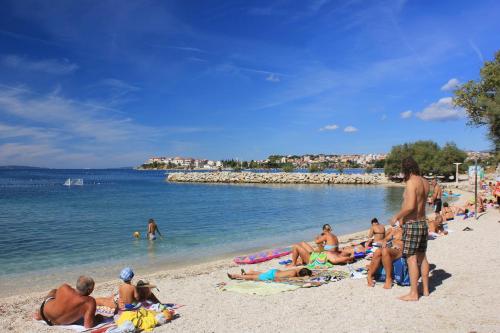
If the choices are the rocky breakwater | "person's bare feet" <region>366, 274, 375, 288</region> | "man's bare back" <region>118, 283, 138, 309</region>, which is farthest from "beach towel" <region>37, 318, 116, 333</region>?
the rocky breakwater

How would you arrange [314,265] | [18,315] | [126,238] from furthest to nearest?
1. [126,238]
2. [314,265]
3. [18,315]

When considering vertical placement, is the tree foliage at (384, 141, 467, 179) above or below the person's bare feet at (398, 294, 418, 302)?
above

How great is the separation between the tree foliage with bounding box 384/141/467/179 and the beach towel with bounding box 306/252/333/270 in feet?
152

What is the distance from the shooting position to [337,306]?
6.05m

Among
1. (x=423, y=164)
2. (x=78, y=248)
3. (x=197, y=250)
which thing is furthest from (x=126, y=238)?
(x=423, y=164)

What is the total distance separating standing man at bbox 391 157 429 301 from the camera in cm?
564

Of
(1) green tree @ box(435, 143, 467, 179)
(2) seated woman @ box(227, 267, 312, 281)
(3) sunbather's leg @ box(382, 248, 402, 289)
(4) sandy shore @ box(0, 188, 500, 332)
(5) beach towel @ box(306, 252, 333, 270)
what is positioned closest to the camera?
(4) sandy shore @ box(0, 188, 500, 332)

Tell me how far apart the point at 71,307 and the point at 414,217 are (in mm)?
5244

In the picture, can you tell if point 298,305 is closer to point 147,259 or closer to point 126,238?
point 147,259

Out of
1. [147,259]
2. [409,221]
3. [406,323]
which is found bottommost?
[147,259]

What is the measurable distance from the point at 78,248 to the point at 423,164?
2010 inches

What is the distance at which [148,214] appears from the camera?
24.6 meters

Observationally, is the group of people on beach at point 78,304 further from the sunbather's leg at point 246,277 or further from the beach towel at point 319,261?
the beach towel at point 319,261

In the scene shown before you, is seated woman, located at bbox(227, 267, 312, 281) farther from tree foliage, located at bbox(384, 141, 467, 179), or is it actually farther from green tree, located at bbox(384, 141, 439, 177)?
green tree, located at bbox(384, 141, 439, 177)
